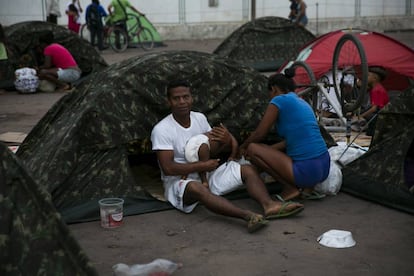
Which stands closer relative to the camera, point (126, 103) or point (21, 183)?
point (21, 183)

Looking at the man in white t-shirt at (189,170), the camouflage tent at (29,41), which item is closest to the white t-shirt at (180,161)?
the man in white t-shirt at (189,170)

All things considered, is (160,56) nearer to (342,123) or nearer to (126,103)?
(126,103)

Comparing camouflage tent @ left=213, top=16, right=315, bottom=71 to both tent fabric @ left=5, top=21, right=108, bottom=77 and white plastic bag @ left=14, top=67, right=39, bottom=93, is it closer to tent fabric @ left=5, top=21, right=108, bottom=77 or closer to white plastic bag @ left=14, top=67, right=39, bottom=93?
tent fabric @ left=5, top=21, right=108, bottom=77

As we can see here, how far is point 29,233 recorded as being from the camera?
139 inches

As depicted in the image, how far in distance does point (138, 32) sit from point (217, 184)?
15.8m

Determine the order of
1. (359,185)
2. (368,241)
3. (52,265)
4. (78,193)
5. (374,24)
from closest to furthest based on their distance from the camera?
1. (52,265)
2. (368,241)
3. (78,193)
4. (359,185)
5. (374,24)

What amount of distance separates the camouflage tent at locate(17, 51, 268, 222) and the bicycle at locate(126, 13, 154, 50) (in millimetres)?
14774

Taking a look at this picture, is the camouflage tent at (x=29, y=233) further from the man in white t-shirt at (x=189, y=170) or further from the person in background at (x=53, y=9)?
the person in background at (x=53, y=9)

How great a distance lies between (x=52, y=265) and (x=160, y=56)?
3178mm

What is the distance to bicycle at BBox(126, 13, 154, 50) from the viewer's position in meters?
21.2

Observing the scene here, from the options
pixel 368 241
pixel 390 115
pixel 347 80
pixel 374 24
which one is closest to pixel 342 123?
pixel 347 80

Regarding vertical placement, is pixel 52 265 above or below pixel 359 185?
above

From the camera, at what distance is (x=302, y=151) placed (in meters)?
5.91

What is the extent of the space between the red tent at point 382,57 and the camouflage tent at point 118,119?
10.4 feet
